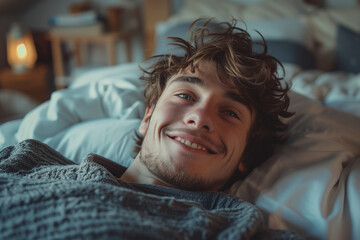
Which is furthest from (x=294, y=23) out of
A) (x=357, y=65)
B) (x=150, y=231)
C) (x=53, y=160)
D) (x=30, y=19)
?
(x=30, y=19)

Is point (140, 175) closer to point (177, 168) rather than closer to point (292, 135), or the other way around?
point (177, 168)

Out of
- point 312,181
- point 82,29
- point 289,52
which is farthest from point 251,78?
point 82,29

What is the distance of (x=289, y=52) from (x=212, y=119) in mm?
1504

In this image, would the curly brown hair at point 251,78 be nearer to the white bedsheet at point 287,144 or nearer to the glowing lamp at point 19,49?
the white bedsheet at point 287,144


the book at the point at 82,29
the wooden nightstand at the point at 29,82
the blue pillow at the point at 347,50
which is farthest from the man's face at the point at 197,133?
the wooden nightstand at the point at 29,82

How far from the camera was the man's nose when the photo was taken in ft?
2.94

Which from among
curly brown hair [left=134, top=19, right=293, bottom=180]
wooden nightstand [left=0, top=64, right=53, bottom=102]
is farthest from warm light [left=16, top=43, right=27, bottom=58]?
curly brown hair [left=134, top=19, right=293, bottom=180]

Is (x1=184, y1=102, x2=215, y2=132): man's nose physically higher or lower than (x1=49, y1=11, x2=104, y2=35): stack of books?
higher

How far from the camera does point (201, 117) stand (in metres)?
0.90

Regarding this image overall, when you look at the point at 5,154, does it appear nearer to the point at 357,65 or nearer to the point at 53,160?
the point at 53,160

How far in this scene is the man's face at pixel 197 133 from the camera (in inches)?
34.9

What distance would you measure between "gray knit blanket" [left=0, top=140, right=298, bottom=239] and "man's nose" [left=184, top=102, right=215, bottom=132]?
0.65 feet

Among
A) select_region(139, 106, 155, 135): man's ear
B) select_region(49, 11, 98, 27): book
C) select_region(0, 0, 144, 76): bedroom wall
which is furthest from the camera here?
select_region(0, 0, 144, 76): bedroom wall

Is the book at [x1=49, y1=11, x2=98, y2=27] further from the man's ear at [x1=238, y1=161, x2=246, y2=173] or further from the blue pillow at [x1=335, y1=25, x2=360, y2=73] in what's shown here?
the man's ear at [x1=238, y1=161, x2=246, y2=173]
